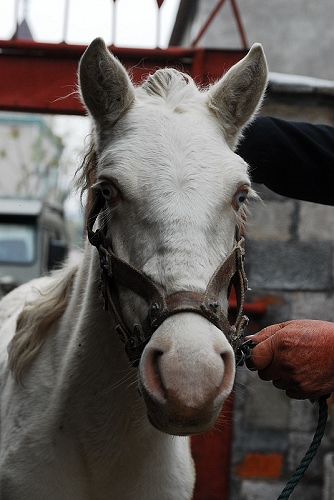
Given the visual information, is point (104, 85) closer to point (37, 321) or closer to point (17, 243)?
point (37, 321)

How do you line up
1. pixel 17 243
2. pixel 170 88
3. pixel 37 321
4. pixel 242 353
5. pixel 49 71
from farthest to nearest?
pixel 17 243, pixel 49 71, pixel 37 321, pixel 170 88, pixel 242 353

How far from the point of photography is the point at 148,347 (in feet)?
5.84

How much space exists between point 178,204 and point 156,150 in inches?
9.9

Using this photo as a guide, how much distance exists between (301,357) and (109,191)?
830mm

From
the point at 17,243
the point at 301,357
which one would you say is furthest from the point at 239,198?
the point at 17,243

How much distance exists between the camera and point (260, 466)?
4555mm

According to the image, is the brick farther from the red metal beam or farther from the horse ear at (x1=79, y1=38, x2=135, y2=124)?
the horse ear at (x1=79, y1=38, x2=135, y2=124)

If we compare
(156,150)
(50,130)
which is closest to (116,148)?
(156,150)

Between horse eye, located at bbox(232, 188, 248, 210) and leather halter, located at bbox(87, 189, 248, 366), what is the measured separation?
0.10 meters

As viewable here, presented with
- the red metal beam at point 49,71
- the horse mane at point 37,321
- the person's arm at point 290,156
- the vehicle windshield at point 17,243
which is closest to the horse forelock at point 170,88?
the person's arm at point 290,156

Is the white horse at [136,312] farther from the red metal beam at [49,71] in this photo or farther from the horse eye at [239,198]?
the red metal beam at [49,71]

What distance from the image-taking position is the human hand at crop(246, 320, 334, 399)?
6.84 feet

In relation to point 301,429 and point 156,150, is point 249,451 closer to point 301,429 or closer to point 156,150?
point 301,429

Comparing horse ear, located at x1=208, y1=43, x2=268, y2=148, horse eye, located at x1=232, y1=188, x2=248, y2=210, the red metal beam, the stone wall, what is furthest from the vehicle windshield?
horse eye, located at x1=232, y1=188, x2=248, y2=210
